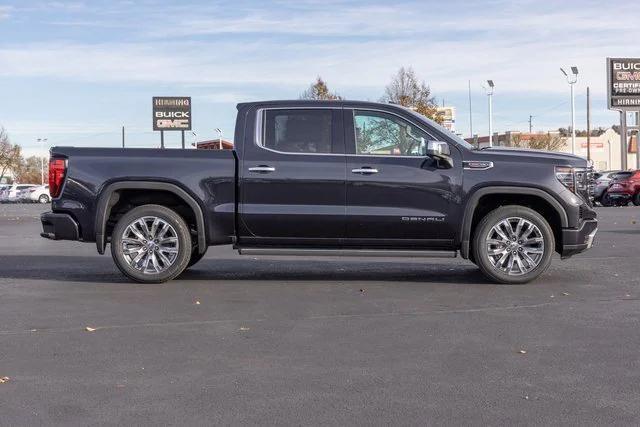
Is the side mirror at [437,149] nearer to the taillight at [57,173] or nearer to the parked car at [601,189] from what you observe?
the taillight at [57,173]

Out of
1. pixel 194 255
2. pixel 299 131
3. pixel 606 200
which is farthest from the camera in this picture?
pixel 606 200

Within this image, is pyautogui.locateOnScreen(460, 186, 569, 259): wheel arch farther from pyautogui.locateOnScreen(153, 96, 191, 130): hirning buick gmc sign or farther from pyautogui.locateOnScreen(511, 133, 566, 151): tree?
pyautogui.locateOnScreen(511, 133, 566, 151): tree

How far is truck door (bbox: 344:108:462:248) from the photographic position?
350 inches

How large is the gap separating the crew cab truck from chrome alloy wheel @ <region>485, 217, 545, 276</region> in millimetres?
11

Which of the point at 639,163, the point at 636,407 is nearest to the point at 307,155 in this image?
the point at 636,407

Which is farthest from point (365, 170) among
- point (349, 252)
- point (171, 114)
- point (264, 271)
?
point (171, 114)

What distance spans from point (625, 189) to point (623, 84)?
16.0m

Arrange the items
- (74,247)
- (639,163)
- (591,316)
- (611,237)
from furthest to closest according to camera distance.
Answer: (639,163)
(611,237)
(74,247)
(591,316)

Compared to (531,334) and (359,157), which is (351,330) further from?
(359,157)

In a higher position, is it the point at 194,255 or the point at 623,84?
the point at 623,84

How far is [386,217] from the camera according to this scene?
8898 millimetres

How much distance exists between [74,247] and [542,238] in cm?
844

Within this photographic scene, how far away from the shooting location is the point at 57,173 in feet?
29.8

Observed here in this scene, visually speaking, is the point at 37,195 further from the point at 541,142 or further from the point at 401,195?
the point at 401,195
